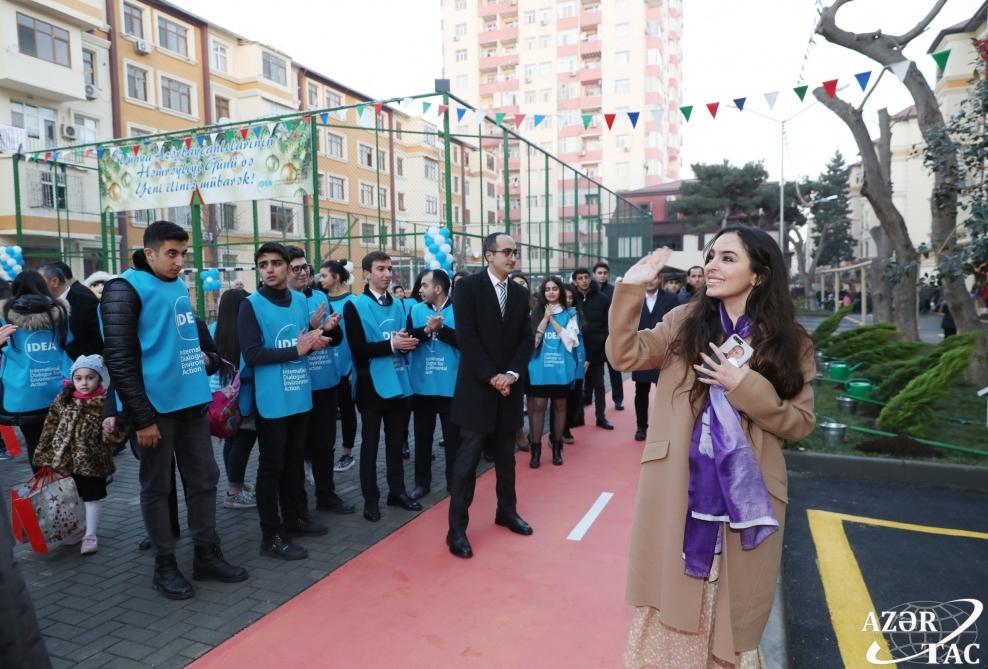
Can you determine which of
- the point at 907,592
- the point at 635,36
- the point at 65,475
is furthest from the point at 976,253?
the point at 635,36

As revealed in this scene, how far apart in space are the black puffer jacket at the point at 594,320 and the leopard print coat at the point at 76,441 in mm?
4937

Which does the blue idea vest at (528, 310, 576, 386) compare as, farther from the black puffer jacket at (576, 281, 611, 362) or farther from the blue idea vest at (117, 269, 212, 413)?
the blue idea vest at (117, 269, 212, 413)

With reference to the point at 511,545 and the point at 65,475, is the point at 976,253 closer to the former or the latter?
the point at 511,545

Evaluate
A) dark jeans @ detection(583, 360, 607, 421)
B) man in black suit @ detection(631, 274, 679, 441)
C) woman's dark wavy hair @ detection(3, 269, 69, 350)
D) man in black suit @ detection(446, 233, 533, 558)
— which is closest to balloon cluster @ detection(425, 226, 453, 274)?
dark jeans @ detection(583, 360, 607, 421)

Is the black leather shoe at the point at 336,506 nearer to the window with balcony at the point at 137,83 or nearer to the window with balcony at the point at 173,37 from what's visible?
the window with balcony at the point at 137,83

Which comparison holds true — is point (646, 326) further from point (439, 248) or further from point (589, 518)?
point (589, 518)

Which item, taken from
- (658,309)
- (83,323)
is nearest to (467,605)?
(83,323)

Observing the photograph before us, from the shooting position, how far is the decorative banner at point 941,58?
814 cm

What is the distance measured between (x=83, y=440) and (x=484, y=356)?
262 centimetres

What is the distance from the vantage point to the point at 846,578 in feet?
13.0

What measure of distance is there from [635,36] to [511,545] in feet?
196

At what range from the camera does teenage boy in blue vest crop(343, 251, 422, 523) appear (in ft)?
16.1

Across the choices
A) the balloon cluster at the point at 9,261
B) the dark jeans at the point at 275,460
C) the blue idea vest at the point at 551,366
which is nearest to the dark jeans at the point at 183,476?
the dark jeans at the point at 275,460

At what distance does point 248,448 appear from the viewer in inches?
204
